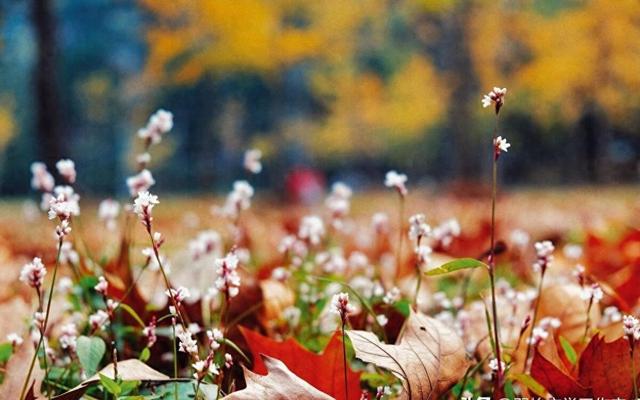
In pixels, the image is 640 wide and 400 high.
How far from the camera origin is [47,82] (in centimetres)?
735

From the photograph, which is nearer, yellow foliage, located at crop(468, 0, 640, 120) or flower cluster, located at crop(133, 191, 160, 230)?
flower cluster, located at crop(133, 191, 160, 230)

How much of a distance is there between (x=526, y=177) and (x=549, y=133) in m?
1.54

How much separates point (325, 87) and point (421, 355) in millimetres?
18780

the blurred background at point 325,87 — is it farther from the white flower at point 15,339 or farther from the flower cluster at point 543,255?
the flower cluster at point 543,255

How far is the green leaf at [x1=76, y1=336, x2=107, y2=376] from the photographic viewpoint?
0.74 meters

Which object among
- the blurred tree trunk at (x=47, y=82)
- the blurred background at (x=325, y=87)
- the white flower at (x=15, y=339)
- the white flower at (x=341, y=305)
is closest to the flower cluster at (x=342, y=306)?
the white flower at (x=341, y=305)

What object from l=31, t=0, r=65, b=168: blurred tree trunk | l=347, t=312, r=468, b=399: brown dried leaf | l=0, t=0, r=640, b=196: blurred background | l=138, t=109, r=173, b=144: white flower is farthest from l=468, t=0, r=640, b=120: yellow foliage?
l=347, t=312, r=468, b=399: brown dried leaf

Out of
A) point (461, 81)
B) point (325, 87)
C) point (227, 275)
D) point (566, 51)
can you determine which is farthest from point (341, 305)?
point (325, 87)

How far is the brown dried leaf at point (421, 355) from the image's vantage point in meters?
0.68

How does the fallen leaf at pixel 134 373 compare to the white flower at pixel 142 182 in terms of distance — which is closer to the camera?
the fallen leaf at pixel 134 373

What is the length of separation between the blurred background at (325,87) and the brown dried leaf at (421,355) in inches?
193

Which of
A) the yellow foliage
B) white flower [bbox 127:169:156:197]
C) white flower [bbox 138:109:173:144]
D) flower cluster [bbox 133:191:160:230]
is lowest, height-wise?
flower cluster [bbox 133:191:160:230]

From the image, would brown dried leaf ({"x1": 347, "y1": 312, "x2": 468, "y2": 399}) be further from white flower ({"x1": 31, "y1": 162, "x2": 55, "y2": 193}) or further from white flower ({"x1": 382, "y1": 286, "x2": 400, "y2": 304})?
white flower ({"x1": 31, "y1": 162, "x2": 55, "y2": 193})

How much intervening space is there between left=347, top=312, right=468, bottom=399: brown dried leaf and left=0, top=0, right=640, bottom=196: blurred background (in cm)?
489
